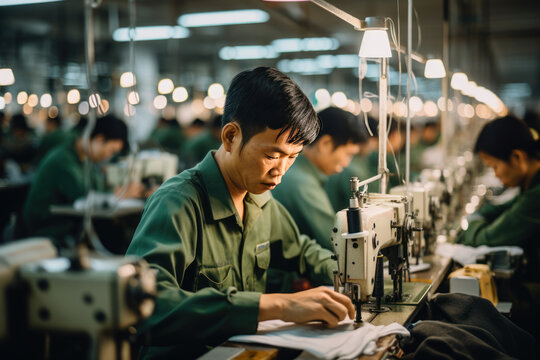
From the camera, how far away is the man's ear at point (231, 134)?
6.23 feet

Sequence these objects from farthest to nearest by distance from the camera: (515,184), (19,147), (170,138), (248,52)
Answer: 1. (248,52)
2. (170,138)
3. (19,147)
4. (515,184)

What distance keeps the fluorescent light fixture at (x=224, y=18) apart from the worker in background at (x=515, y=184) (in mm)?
7283

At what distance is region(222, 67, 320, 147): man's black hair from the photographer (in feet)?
6.08

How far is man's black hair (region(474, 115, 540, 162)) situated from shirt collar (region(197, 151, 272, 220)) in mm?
2194

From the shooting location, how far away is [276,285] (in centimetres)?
306

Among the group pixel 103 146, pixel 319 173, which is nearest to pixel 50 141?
pixel 103 146

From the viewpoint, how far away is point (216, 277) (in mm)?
2004

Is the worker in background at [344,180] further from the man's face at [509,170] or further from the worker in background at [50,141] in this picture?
the worker in background at [50,141]

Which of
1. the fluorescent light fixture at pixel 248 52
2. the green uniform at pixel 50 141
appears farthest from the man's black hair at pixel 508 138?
the fluorescent light fixture at pixel 248 52

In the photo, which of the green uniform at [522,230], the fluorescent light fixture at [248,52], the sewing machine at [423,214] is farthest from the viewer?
the fluorescent light fixture at [248,52]

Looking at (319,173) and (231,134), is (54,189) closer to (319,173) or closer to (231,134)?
(319,173)

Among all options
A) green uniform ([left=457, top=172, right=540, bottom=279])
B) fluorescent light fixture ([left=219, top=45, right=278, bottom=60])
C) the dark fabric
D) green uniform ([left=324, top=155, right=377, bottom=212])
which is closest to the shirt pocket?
the dark fabric

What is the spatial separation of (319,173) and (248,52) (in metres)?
12.5

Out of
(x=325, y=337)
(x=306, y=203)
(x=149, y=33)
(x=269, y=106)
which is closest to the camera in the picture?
(x=325, y=337)
